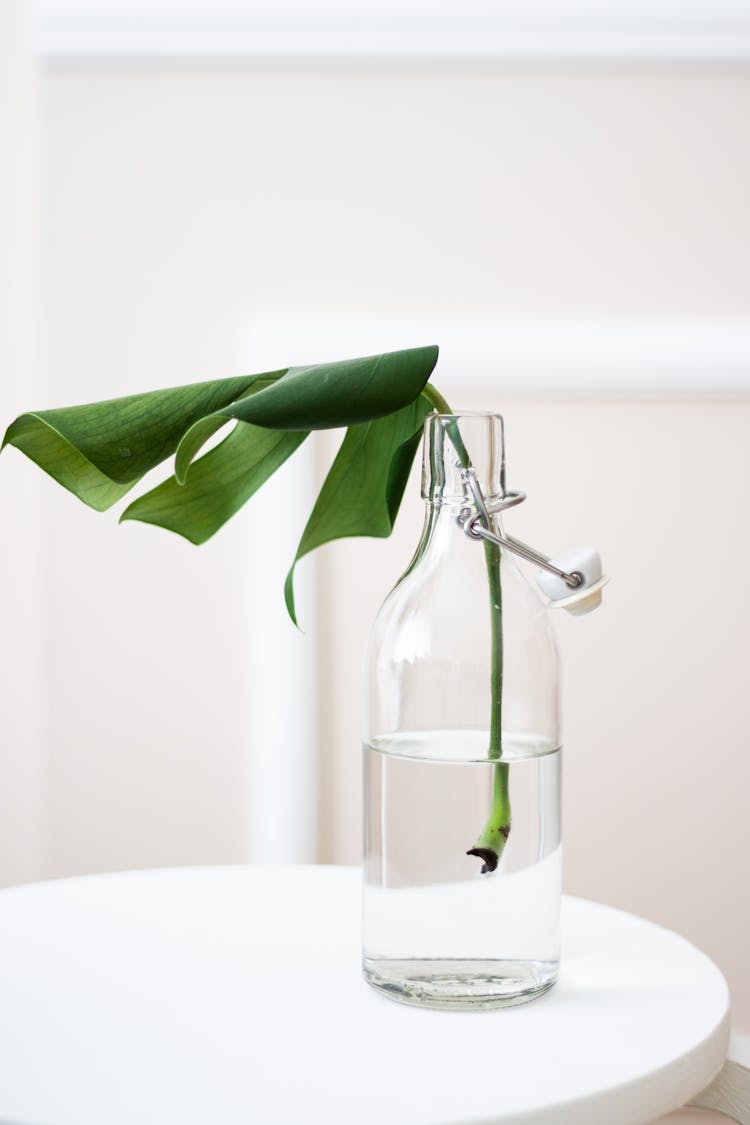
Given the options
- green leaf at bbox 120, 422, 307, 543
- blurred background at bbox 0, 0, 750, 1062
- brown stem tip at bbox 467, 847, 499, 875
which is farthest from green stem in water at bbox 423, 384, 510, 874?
blurred background at bbox 0, 0, 750, 1062

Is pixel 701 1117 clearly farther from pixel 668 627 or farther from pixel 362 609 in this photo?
pixel 362 609

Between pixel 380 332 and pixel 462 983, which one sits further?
→ pixel 380 332

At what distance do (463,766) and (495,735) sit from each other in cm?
2

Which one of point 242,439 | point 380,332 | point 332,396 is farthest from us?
point 380,332

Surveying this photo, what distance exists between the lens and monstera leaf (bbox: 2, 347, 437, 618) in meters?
0.50

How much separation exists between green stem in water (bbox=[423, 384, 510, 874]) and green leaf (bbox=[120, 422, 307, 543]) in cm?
10

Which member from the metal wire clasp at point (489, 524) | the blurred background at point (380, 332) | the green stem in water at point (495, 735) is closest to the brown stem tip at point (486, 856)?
the green stem in water at point (495, 735)

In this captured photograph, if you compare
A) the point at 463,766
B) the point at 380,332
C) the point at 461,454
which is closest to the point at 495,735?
the point at 463,766

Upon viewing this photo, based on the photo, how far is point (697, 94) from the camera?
3.62 ft

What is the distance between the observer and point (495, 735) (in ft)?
1.81

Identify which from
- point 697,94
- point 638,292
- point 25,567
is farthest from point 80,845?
point 697,94

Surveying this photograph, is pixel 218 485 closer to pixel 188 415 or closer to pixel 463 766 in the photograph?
pixel 188 415

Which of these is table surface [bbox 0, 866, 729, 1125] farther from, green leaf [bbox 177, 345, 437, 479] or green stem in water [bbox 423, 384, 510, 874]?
green leaf [bbox 177, 345, 437, 479]

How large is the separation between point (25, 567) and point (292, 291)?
0.34 m
